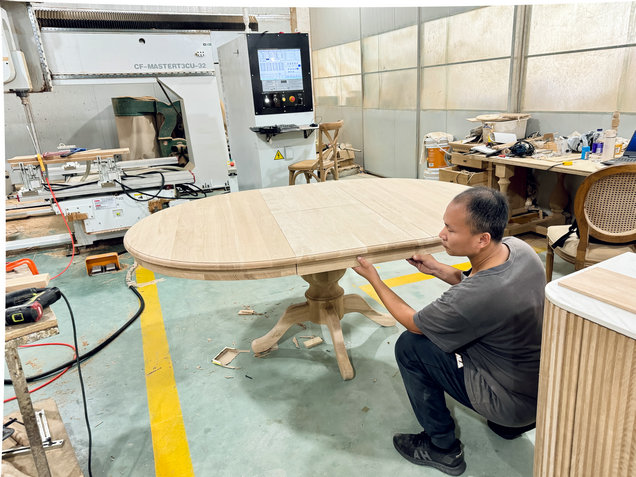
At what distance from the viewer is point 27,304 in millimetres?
1162

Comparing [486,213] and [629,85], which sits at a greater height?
[629,85]

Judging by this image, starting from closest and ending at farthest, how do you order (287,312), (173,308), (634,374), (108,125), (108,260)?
(634,374)
(287,312)
(173,308)
(108,260)
(108,125)

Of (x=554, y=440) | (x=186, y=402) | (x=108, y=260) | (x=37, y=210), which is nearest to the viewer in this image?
(x=554, y=440)

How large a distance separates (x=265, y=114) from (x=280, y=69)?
0.43m

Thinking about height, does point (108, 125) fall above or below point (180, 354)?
above

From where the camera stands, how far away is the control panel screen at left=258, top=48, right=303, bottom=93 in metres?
3.77

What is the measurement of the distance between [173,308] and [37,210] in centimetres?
378

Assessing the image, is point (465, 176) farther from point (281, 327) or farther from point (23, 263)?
point (23, 263)

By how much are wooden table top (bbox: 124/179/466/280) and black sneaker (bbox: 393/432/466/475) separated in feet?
2.38

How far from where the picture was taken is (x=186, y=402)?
1974 millimetres

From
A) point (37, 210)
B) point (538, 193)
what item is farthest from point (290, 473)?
point (37, 210)

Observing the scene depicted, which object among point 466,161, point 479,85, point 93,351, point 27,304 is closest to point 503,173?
point 466,161

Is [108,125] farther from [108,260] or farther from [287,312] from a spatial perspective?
[287,312]

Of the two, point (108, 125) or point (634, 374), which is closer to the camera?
point (634, 374)
